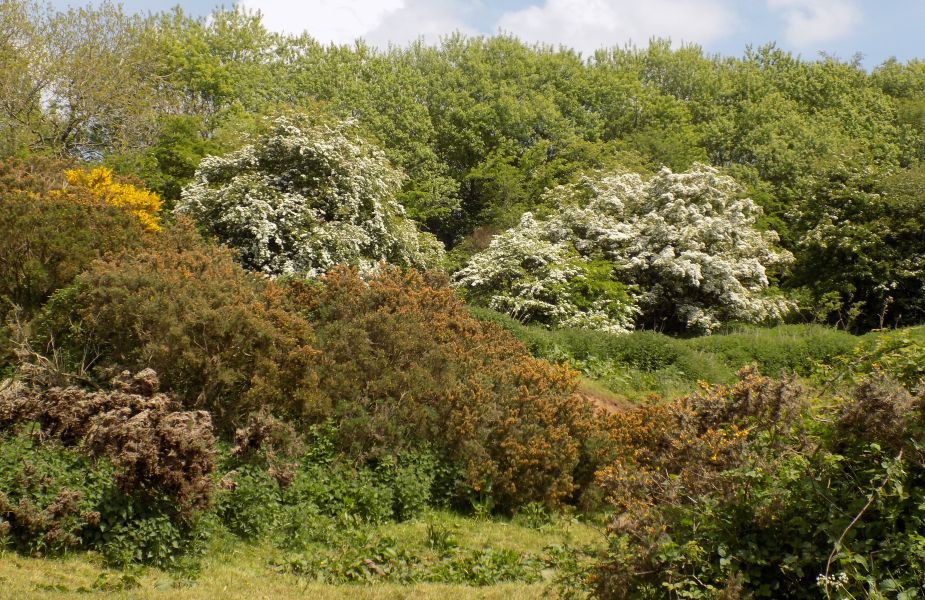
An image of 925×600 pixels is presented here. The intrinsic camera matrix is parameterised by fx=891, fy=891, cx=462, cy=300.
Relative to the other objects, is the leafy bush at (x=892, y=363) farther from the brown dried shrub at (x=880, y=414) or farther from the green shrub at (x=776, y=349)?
the green shrub at (x=776, y=349)

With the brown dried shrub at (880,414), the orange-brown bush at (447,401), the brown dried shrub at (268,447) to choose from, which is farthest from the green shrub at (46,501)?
the brown dried shrub at (880,414)

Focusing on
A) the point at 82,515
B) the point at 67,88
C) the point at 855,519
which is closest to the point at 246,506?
the point at 82,515

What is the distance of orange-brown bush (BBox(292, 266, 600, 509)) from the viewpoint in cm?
1043

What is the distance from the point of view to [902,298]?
27.7 meters

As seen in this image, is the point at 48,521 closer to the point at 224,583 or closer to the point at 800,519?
the point at 224,583

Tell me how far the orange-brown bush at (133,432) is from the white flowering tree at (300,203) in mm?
8792

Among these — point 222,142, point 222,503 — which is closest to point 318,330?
point 222,503

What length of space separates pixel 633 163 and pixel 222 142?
15340mm

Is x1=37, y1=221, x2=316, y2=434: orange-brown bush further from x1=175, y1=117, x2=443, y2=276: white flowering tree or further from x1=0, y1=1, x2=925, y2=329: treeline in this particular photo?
x1=0, y1=1, x2=925, y2=329: treeline

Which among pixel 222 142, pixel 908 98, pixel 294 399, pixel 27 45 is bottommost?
pixel 294 399

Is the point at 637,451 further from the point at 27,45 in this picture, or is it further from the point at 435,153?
the point at 435,153

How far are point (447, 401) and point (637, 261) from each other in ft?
44.6

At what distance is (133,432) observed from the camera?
775 cm

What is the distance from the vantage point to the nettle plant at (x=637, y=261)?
70.2 ft
